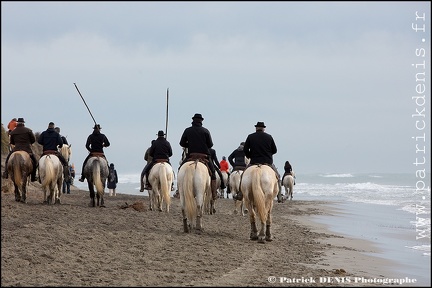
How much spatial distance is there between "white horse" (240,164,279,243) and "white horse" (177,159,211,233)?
33.0 inches

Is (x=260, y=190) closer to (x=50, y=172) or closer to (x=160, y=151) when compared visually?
(x=160, y=151)

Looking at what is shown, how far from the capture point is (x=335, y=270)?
984 centimetres

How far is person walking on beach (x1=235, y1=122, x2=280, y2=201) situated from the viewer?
1324 centimetres

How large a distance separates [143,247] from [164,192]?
6.38m

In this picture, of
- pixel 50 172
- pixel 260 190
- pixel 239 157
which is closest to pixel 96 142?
pixel 50 172

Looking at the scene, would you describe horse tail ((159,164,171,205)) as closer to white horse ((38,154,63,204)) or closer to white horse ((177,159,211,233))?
white horse ((38,154,63,204))

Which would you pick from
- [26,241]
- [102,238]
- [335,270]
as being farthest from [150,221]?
[335,270]

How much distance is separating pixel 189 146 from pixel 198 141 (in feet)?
0.77

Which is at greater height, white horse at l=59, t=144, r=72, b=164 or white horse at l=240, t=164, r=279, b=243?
white horse at l=59, t=144, r=72, b=164

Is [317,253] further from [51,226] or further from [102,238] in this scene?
[51,226]

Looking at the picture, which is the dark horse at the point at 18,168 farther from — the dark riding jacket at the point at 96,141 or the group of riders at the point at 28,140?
the dark riding jacket at the point at 96,141

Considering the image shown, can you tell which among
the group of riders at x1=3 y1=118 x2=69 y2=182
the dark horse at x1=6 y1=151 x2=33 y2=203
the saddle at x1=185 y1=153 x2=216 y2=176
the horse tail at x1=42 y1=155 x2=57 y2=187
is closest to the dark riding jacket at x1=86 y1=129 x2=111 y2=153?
the group of riders at x1=3 y1=118 x2=69 y2=182

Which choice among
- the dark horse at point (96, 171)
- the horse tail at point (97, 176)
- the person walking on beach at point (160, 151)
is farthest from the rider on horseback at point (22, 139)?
the person walking on beach at point (160, 151)

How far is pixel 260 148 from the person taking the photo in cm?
1326
